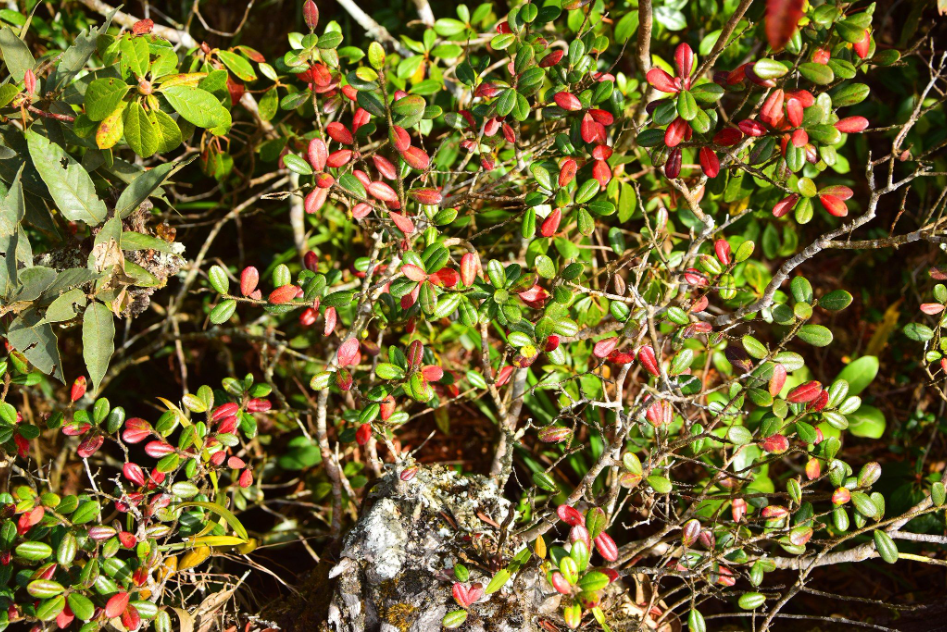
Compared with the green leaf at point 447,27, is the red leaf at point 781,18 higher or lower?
higher

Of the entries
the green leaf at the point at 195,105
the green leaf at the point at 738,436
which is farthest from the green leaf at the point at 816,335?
the green leaf at the point at 195,105

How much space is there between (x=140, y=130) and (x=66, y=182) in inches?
8.5

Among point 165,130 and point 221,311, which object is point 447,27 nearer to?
point 165,130

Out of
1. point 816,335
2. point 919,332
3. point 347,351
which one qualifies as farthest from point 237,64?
point 919,332

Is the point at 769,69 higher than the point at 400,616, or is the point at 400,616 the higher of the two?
the point at 769,69

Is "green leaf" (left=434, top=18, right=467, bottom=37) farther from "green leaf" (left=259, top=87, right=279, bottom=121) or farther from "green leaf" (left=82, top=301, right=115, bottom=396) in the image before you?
"green leaf" (left=82, top=301, right=115, bottom=396)

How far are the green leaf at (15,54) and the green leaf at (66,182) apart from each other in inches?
6.3

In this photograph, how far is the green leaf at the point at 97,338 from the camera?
1.39 metres

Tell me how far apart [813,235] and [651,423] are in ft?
4.95

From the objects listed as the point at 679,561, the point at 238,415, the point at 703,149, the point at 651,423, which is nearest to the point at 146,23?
the point at 238,415

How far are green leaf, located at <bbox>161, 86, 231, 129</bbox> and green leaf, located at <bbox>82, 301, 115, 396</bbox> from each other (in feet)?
1.48

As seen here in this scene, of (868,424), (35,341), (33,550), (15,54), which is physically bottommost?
(868,424)

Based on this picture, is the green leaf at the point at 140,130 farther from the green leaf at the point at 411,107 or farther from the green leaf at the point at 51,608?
the green leaf at the point at 51,608

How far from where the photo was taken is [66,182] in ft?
4.70
